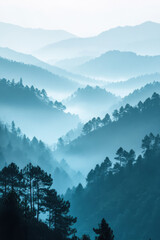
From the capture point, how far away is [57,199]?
50.2 metres

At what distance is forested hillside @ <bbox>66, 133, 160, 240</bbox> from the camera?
9456cm

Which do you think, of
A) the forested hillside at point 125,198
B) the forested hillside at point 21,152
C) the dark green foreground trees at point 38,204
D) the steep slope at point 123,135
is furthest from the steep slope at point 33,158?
the dark green foreground trees at point 38,204

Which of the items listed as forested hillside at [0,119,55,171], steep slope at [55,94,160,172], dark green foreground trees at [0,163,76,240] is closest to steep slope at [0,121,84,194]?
forested hillside at [0,119,55,171]

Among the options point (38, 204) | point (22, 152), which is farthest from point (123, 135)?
point (38, 204)

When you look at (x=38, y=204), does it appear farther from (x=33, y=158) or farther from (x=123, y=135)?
(x=123, y=135)

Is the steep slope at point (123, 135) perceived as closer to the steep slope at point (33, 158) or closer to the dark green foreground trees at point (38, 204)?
the steep slope at point (33, 158)

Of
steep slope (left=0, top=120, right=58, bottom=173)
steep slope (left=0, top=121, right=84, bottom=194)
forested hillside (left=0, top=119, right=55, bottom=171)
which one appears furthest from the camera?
forested hillside (left=0, top=119, right=55, bottom=171)

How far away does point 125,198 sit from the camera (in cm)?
10500

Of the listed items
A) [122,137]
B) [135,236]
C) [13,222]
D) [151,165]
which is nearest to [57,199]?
[13,222]

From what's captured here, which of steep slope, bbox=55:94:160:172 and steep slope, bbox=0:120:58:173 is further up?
steep slope, bbox=55:94:160:172

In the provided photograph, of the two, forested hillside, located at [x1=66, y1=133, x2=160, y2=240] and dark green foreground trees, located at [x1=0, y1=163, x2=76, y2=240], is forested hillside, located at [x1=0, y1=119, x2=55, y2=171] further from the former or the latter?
dark green foreground trees, located at [x1=0, y1=163, x2=76, y2=240]

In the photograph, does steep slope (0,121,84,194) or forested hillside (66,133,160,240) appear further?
steep slope (0,121,84,194)

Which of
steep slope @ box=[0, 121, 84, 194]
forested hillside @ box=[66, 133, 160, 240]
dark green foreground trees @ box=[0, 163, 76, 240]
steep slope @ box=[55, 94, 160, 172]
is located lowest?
dark green foreground trees @ box=[0, 163, 76, 240]

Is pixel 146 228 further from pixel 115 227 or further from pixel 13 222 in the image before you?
pixel 13 222
